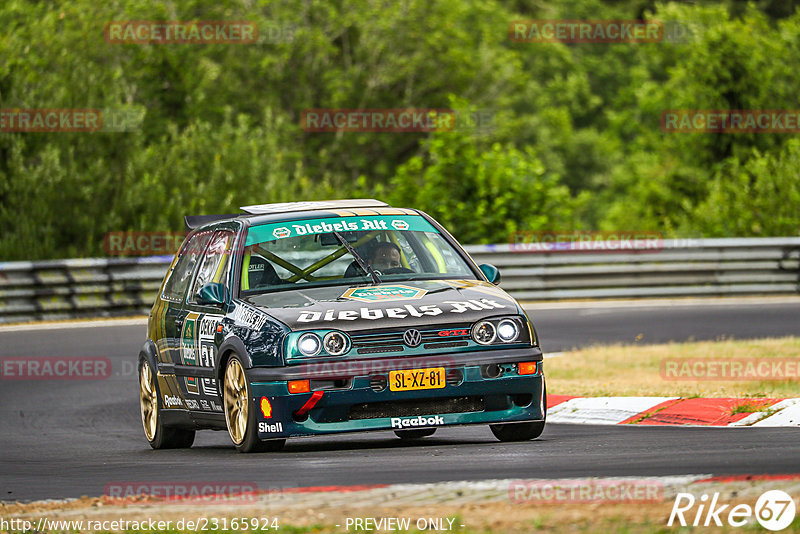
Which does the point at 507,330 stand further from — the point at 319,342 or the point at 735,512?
the point at 735,512

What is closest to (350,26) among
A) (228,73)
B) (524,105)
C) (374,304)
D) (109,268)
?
(228,73)

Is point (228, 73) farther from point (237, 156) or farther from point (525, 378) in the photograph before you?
point (525, 378)

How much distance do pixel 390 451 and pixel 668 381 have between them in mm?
4357

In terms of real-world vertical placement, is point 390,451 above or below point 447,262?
below

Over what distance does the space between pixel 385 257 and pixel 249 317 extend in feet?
4.12

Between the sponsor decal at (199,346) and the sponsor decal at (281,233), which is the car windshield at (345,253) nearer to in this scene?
the sponsor decal at (281,233)

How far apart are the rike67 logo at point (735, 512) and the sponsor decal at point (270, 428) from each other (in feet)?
10.2

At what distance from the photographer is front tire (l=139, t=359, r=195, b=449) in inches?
401

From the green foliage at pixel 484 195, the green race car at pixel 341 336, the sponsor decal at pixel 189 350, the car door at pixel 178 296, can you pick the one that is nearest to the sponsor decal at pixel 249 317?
the green race car at pixel 341 336

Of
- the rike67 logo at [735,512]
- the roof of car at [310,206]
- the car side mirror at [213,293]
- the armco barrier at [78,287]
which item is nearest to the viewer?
the rike67 logo at [735,512]

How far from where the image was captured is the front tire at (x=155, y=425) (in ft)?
33.4

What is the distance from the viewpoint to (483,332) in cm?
854

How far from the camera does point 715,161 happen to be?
36250 millimetres

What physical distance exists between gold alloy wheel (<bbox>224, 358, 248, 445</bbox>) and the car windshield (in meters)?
0.62
